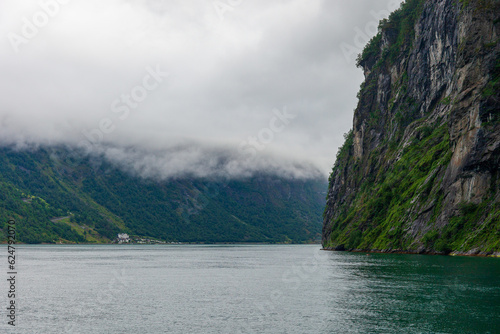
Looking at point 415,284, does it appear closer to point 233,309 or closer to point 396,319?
point 396,319

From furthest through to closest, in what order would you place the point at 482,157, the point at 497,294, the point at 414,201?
the point at 414,201, the point at 482,157, the point at 497,294

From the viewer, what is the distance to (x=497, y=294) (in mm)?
60281

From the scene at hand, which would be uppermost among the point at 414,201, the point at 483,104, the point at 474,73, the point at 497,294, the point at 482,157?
the point at 474,73

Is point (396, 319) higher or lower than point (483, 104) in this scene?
lower

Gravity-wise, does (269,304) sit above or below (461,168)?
below

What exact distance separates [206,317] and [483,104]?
125m

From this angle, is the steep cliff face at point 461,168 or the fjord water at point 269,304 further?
the steep cliff face at point 461,168

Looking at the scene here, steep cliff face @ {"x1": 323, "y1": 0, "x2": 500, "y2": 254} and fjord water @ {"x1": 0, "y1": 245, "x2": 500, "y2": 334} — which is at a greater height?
steep cliff face @ {"x1": 323, "y1": 0, "x2": 500, "y2": 254}

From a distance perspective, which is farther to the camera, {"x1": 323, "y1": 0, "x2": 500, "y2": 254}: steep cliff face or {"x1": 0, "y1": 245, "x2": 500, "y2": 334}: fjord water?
{"x1": 323, "y1": 0, "x2": 500, "y2": 254}: steep cliff face

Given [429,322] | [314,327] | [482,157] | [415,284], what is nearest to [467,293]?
[415,284]

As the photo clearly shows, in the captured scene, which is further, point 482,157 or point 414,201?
point 414,201

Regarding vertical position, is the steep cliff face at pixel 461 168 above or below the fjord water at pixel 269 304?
above

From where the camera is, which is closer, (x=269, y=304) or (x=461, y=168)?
(x=269, y=304)

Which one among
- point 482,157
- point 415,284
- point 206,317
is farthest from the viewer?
point 482,157
